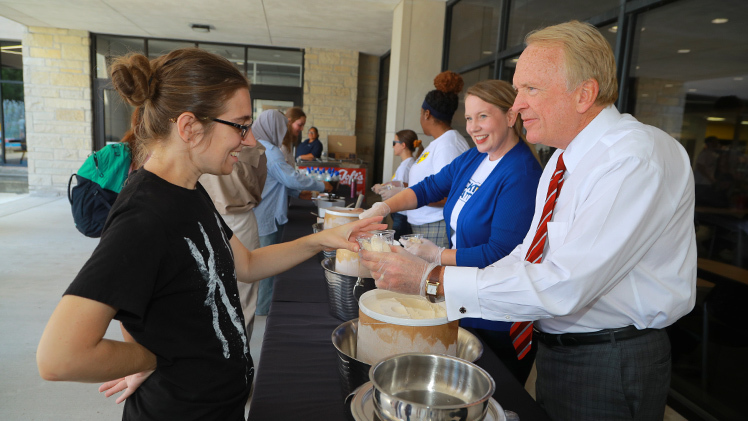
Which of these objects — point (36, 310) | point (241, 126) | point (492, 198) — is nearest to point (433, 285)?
point (241, 126)

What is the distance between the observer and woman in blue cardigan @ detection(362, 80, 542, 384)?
68.5 inches

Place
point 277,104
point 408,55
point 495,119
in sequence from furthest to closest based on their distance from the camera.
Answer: point 277,104 → point 408,55 → point 495,119

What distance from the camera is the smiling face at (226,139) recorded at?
1.17 metres

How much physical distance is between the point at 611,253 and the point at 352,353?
686mm

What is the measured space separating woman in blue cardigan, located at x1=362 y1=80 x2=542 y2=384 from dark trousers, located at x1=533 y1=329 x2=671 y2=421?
42 centimetres

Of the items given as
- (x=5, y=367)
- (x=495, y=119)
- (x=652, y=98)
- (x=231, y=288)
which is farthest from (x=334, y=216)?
(x=5, y=367)

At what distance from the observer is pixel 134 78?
1.09 metres

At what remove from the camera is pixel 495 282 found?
1.14 m

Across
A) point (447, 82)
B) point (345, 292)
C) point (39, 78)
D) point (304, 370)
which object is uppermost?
point (39, 78)

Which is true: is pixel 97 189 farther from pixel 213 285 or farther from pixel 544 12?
pixel 544 12

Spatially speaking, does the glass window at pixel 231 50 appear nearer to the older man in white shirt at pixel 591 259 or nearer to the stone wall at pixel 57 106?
the stone wall at pixel 57 106

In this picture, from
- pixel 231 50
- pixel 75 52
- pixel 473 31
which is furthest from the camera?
pixel 231 50

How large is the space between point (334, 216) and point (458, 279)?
118cm

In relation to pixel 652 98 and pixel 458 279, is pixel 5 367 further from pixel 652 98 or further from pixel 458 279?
pixel 652 98
